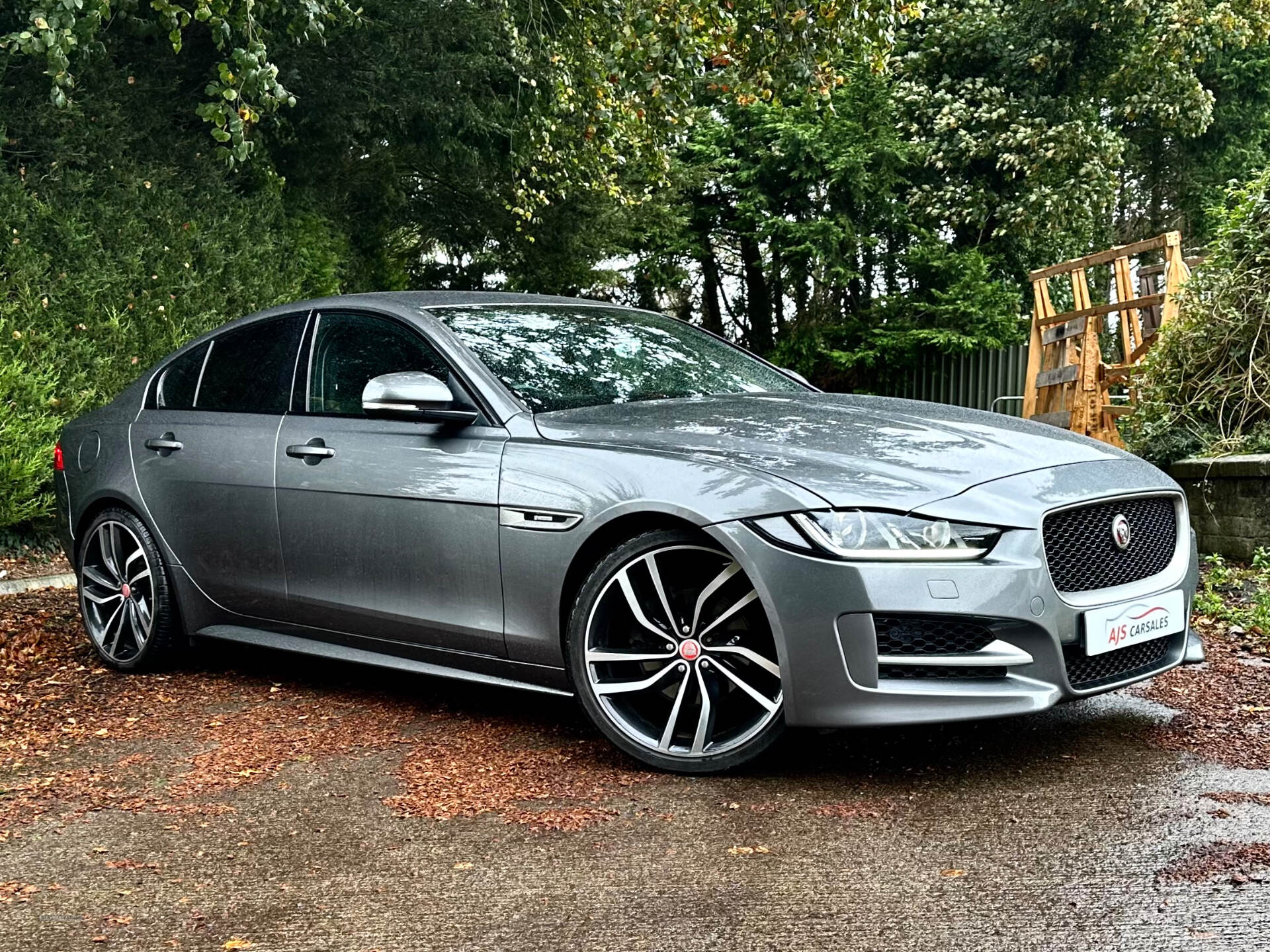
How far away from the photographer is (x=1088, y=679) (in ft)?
13.7

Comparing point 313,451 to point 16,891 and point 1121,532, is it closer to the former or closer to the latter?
point 16,891

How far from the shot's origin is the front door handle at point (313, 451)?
17.4 ft

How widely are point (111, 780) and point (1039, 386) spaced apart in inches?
407

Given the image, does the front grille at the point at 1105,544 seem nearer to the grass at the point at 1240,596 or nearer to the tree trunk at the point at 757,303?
the grass at the point at 1240,596

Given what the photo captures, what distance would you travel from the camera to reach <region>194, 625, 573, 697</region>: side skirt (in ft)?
15.4

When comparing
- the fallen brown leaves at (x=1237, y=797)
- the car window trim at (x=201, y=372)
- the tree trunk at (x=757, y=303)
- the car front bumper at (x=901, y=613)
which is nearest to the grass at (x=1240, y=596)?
the fallen brown leaves at (x=1237, y=797)

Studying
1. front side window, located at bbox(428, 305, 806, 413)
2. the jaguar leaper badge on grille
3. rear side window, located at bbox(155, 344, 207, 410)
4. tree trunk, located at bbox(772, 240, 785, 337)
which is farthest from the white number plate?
tree trunk, located at bbox(772, 240, 785, 337)

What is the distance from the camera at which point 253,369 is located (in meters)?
5.89

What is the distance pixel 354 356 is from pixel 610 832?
2418 millimetres

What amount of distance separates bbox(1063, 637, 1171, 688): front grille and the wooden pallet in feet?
21.7

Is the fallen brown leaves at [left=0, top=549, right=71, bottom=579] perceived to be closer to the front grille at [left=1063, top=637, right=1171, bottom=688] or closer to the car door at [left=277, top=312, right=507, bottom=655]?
the car door at [left=277, top=312, right=507, bottom=655]

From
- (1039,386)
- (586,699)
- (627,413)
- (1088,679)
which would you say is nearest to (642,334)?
(627,413)

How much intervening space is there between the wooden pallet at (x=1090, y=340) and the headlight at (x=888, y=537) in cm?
719

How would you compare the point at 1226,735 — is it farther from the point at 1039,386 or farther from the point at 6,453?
the point at 1039,386
